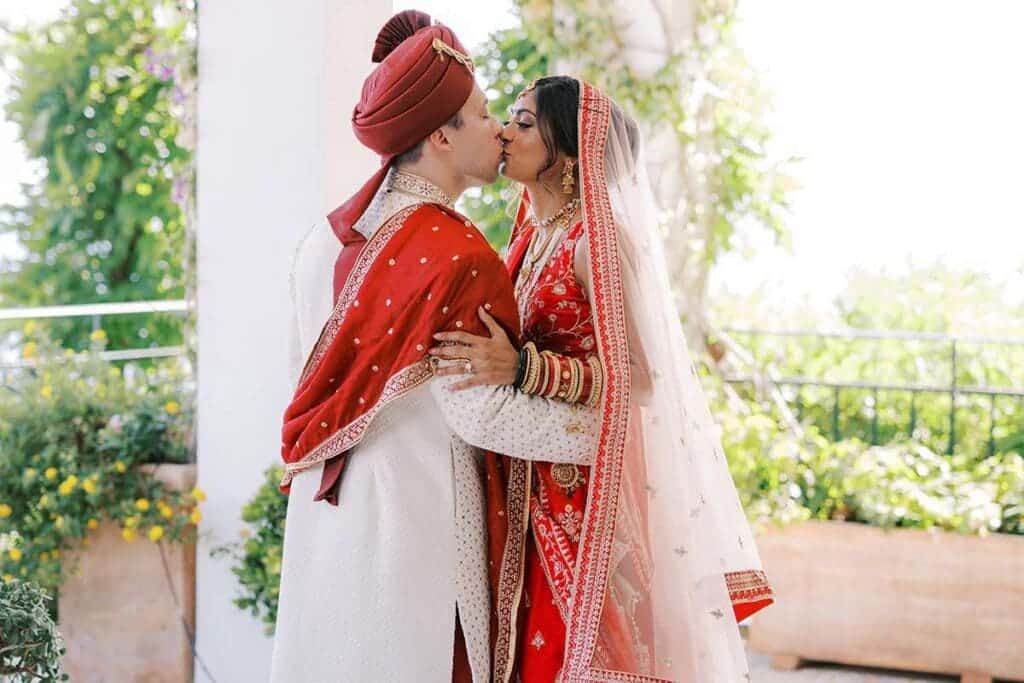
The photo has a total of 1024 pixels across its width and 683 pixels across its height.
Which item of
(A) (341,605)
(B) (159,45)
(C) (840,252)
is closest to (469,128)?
(A) (341,605)

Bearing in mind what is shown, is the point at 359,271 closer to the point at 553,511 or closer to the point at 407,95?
the point at 407,95

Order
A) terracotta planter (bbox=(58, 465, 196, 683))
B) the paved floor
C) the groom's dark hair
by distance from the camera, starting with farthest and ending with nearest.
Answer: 1. the paved floor
2. terracotta planter (bbox=(58, 465, 196, 683))
3. the groom's dark hair

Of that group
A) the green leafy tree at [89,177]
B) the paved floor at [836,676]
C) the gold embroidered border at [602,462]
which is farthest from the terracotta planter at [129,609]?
the green leafy tree at [89,177]

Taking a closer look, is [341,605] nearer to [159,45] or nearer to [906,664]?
[159,45]

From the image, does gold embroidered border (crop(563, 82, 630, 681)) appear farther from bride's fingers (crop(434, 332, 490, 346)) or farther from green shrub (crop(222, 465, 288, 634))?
green shrub (crop(222, 465, 288, 634))

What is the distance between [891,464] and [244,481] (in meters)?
2.21

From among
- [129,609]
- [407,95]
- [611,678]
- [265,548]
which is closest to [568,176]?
[407,95]

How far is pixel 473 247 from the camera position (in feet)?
6.32

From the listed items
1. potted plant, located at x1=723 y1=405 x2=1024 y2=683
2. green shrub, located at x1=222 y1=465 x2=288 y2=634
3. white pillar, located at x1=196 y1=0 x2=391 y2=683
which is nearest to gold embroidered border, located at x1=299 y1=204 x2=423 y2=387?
white pillar, located at x1=196 y1=0 x2=391 y2=683

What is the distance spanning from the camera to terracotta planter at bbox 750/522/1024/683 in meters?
3.92

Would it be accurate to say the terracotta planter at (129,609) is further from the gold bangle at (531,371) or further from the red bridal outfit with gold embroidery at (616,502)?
the gold bangle at (531,371)

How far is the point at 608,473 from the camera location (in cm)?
202

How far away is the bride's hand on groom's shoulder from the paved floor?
97.1 inches

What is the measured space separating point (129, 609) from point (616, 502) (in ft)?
6.22
